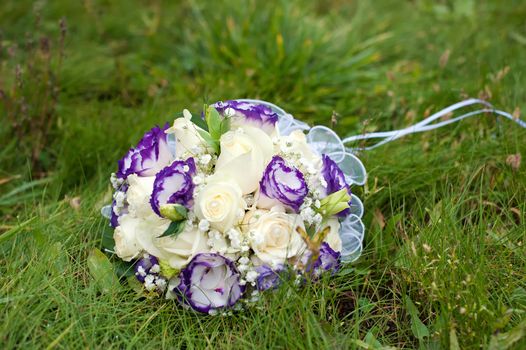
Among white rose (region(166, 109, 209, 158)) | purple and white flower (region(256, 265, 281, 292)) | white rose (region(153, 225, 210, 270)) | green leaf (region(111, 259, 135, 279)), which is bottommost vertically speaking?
purple and white flower (region(256, 265, 281, 292))

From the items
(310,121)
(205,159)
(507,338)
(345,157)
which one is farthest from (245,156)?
(310,121)

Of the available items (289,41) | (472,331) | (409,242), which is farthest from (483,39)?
(472,331)

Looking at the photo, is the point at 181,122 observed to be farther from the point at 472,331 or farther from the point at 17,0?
the point at 17,0

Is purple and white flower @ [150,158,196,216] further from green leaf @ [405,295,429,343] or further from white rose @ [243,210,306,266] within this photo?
green leaf @ [405,295,429,343]

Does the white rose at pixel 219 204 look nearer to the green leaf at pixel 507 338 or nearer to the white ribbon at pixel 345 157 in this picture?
the white ribbon at pixel 345 157

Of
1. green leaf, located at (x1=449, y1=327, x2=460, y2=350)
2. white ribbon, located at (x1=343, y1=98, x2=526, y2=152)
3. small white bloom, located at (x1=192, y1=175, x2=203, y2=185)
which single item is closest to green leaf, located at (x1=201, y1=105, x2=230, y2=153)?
small white bloom, located at (x1=192, y1=175, x2=203, y2=185)

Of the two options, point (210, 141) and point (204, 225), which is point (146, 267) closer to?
point (204, 225)
